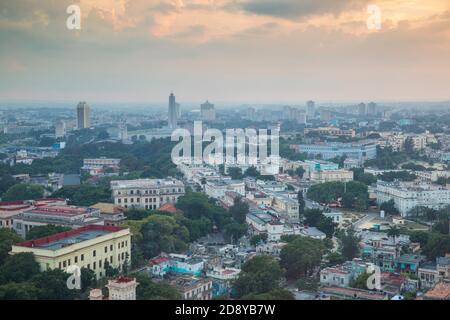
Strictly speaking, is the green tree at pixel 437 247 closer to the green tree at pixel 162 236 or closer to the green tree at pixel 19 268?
the green tree at pixel 162 236

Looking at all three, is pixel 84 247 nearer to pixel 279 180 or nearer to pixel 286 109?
pixel 279 180

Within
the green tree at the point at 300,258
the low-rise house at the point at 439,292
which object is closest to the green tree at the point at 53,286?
the green tree at the point at 300,258

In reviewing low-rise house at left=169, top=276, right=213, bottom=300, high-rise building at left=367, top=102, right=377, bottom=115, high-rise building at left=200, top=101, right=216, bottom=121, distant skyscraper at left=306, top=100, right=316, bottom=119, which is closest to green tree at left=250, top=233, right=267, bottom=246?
low-rise house at left=169, top=276, right=213, bottom=300

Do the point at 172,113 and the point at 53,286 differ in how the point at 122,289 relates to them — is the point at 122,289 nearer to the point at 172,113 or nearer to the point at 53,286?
the point at 53,286

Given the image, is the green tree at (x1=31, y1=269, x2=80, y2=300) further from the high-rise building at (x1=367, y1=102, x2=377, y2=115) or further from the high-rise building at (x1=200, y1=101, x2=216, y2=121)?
the high-rise building at (x1=367, y1=102, x2=377, y2=115)

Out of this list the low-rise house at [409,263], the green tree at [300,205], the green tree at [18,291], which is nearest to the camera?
the green tree at [18,291]
